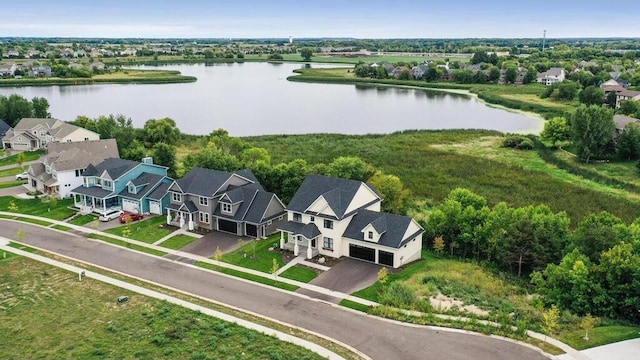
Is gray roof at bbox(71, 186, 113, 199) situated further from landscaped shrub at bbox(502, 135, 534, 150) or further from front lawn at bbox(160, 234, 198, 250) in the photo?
landscaped shrub at bbox(502, 135, 534, 150)

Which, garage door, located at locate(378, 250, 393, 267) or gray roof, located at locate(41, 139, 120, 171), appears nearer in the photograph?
garage door, located at locate(378, 250, 393, 267)

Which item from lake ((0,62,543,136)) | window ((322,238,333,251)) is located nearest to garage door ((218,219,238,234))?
window ((322,238,333,251))

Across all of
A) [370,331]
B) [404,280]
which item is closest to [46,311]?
[370,331]

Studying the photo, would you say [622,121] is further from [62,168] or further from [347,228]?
[62,168]

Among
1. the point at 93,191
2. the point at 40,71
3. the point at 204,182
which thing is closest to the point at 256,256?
the point at 204,182

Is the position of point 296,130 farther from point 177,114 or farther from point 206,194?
point 206,194

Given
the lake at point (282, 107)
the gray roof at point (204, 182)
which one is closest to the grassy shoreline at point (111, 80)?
the lake at point (282, 107)
